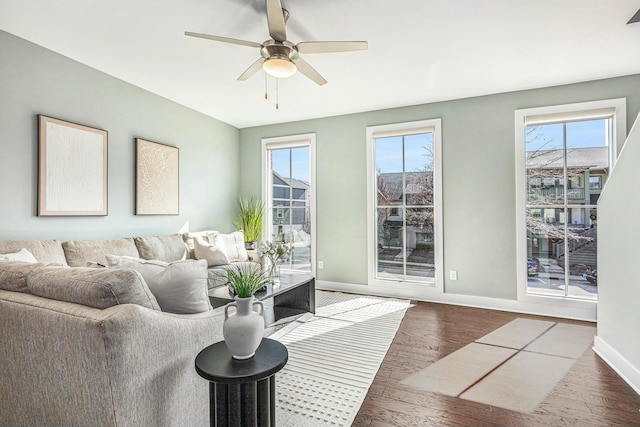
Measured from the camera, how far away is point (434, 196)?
4.32 m

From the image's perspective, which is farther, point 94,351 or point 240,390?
point 240,390

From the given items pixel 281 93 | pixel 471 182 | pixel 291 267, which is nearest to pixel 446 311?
pixel 471 182

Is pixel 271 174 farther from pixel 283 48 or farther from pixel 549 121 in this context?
pixel 549 121

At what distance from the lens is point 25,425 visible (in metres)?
1.50

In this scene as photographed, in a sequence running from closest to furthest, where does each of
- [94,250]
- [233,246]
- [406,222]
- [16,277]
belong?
[16,277] < [94,250] < [233,246] < [406,222]

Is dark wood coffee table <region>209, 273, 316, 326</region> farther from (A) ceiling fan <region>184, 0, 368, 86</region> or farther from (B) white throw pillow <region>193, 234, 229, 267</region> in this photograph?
(A) ceiling fan <region>184, 0, 368, 86</region>

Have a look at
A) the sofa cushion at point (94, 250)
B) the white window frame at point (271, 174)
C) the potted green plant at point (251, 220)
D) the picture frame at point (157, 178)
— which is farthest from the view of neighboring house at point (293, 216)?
the sofa cushion at point (94, 250)

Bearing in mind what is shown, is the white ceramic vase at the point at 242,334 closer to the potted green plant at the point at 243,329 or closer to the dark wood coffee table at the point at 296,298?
the potted green plant at the point at 243,329

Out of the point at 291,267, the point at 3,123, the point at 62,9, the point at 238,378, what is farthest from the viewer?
the point at 291,267

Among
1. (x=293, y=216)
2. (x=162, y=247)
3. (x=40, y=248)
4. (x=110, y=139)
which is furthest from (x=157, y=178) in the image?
(x=293, y=216)

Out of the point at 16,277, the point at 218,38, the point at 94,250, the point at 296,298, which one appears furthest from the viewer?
the point at 296,298

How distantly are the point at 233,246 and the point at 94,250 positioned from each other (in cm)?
166

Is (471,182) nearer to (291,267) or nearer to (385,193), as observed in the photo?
(385,193)

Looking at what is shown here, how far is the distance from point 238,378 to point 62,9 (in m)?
2.88
